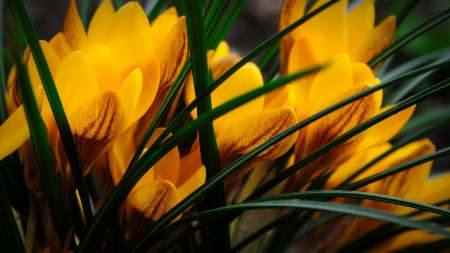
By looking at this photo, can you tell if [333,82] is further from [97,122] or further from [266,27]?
[266,27]

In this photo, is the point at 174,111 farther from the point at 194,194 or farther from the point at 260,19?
the point at 260,19

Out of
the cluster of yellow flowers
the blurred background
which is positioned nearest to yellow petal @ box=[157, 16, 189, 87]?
the cluster of yellow flowers

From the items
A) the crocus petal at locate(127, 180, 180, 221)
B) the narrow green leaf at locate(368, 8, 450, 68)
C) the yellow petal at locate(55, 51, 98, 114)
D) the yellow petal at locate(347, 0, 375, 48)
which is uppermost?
the yellow petal at locate(347, 0, 375, 48)

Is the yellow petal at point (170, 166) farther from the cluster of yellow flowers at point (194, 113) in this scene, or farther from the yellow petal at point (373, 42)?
the yellow petal at point (373, 42)

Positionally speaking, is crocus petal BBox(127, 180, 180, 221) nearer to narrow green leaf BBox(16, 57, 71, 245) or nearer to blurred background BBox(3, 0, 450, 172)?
narrow green leaf BBox(16, 57, 71, 245)

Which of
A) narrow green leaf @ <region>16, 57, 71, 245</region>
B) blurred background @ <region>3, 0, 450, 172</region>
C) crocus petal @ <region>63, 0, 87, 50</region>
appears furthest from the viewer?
blurred background @ <region>3, 0, 450, 172</region>

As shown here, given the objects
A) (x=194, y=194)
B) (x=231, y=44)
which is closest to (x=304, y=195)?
(x=194, y=194)

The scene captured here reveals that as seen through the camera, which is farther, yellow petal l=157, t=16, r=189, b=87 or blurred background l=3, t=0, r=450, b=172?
blurred background l=3, t=0, r=450, b=172

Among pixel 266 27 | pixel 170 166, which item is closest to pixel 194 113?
pixel 170 166
